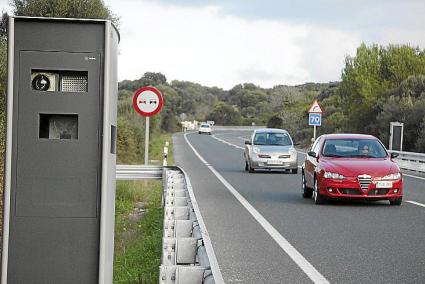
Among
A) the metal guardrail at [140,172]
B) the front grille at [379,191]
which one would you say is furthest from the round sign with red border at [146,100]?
the front grille at [379,191]

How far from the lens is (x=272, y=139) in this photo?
2922 centimetres

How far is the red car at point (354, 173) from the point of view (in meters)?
15.9

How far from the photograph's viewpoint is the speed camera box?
5074 mm

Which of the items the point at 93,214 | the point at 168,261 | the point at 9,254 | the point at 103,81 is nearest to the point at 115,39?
the point at 103,81

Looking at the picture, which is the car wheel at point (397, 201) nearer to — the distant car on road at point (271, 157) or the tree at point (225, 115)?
the distant car on road at point (271, 157)

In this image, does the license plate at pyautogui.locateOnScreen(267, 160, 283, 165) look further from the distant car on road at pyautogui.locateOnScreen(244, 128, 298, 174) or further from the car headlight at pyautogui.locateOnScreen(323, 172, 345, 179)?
the car headlight at pyautogui.locateOnScreen(323, 172, 345, 179)

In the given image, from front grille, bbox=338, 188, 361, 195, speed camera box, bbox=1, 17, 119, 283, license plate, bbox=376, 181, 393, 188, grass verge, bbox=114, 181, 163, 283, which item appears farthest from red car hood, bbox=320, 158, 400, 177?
speed camera box, bbox=1, 17, 119, 283

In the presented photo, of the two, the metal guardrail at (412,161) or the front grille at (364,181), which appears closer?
the front grille at (364,181)

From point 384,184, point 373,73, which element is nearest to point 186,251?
point 384,184

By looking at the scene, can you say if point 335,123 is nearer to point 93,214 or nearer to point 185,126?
point 93,214

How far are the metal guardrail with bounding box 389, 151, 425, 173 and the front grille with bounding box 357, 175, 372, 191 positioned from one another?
1488 centimetres

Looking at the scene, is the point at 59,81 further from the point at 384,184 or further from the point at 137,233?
the point at 384,184

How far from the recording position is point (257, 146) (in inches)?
1106

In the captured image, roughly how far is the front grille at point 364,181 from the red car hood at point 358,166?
8cm
